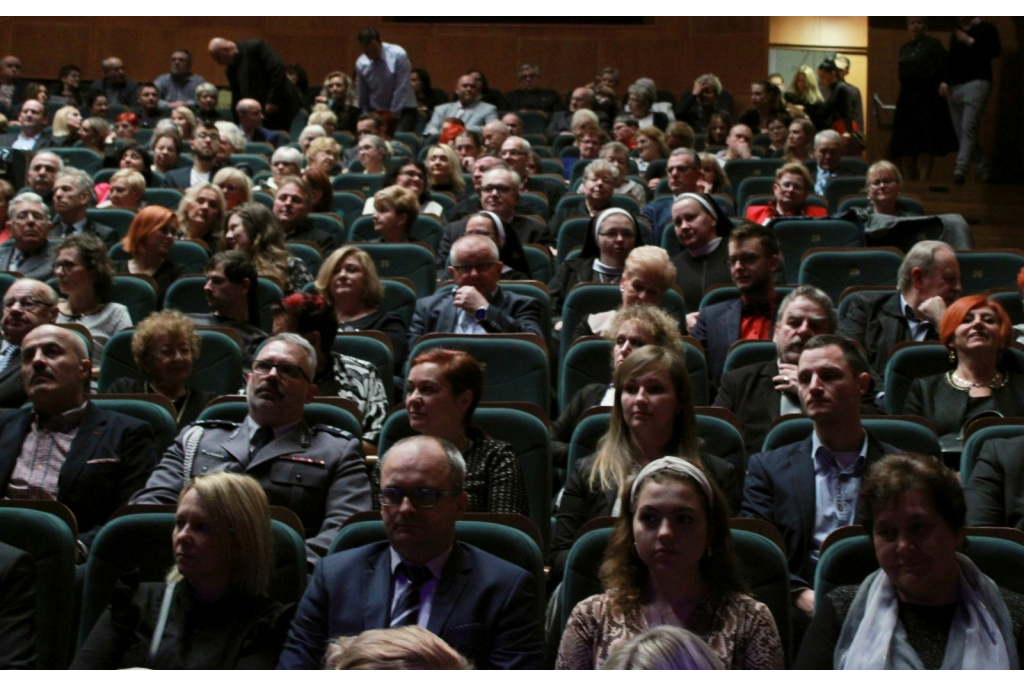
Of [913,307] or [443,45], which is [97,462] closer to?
[913,307]

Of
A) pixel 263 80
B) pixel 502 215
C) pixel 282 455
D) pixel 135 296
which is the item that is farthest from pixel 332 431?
pixel 263 80

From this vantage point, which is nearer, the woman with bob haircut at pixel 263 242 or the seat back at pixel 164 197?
the woman with bob haircut at pixel 263 242

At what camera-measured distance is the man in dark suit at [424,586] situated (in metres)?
2.24

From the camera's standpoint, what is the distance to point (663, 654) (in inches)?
61.7

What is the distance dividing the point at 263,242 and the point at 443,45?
7.87 m

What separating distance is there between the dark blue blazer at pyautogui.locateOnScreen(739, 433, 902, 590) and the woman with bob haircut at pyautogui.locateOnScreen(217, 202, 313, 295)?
7.65 ft

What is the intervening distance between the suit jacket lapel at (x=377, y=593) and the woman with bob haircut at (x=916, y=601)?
713mm

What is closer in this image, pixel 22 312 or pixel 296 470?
pixel 296 470

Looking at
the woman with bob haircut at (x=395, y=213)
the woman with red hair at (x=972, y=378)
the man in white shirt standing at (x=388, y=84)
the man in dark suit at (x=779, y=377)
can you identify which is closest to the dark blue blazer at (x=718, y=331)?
Answer: the man in dark suit at (x=779, y=377)

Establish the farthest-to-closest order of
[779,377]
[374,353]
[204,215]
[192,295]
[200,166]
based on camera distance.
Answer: [200,166], [204,215], [192,295], [374,353], [779,377]

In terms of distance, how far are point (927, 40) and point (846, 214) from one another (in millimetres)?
3450

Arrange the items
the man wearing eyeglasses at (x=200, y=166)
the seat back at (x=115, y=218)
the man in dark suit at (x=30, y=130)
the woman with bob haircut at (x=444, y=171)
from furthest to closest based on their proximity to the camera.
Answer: the man in dark suit at (x=30, y=130)
the man wearing eyeglasses at (x=200, y=166)
the woman with bob haircut at (x=444, y=171)
the seat back at (x=115, y=218)

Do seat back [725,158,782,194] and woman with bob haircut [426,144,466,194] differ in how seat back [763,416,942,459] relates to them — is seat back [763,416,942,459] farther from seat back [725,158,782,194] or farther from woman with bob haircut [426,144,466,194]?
seat back [725,158,782,194]

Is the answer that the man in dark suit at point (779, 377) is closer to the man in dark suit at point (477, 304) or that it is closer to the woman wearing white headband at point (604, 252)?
the man in dark suit at point (477, 304)
